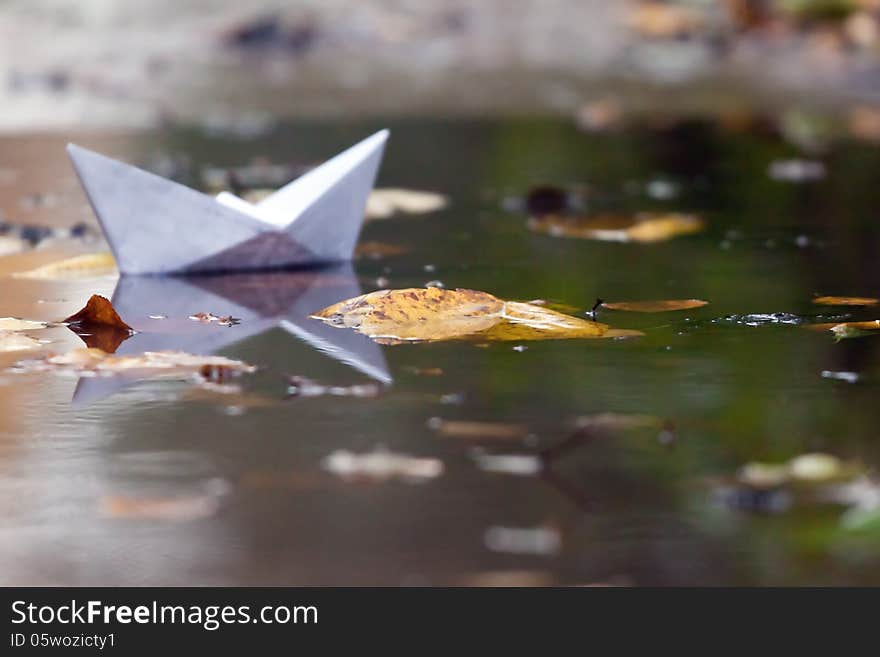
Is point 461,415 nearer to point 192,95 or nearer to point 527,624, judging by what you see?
point 527,624

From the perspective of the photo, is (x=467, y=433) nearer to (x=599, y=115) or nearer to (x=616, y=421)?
(x=616, y=421)

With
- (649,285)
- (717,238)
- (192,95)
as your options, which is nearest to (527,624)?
(649,285)

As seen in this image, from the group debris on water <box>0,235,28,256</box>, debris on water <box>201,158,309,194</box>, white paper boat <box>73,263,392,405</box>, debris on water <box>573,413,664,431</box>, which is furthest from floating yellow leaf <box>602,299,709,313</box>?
debris on water <box>201,158,309,194</box>

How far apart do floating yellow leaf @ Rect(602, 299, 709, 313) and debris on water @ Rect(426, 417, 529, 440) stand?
0.90m

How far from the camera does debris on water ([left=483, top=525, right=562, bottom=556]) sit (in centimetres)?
184

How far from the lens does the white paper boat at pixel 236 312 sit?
274 cm

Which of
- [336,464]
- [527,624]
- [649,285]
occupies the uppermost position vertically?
[649,285]

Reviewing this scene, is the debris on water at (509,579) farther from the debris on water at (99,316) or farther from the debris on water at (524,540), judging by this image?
the debris on water at (99,316)

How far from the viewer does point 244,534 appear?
1894 mm

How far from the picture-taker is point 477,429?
231 cm

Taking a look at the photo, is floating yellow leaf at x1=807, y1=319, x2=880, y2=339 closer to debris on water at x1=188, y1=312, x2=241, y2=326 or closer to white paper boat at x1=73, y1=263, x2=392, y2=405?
white paper boat at x1=73, y1=263, x2=392, y2=405

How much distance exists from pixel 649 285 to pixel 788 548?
1662mm

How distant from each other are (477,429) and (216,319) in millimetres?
A: 942

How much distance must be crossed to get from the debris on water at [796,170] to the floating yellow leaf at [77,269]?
8.27 feet
